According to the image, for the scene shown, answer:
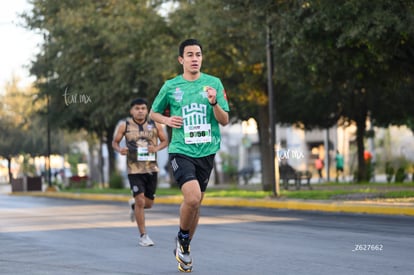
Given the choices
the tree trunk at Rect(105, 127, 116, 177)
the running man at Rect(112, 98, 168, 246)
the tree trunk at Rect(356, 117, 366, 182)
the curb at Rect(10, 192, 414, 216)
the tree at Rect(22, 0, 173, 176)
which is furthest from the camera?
the tree trunk at Rect(105, 127, 116, 177)

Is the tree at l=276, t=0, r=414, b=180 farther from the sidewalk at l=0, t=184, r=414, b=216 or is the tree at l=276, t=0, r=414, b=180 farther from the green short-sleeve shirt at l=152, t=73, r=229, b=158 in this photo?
the green short-sleeve shirt at l=152, t=73, r=229, b=158

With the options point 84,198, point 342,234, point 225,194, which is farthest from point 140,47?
point 342,234

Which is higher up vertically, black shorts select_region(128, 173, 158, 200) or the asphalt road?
black shorts select_region(128, 173, 158, 200)

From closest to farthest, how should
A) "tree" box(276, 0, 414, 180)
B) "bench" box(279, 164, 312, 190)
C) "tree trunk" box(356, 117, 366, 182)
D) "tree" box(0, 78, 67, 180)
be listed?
1. "tree" box(276, 0, 414, 180)
2. "bench" box(279, 164, 312, 190)
3. "tree trunk" box(356, 117, 366, 182)
4. "tree" box(0, 78, 67, 180)

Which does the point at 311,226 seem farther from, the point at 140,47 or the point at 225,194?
the point at 140,47

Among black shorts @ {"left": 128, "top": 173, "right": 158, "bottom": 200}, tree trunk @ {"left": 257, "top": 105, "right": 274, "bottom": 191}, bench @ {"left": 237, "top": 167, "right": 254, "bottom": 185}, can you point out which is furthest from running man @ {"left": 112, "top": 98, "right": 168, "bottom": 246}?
bench @ {"left": 237, "top": 167, "right": 254, "bottom": 185}

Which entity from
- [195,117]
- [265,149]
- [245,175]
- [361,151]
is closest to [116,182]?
[245,175]

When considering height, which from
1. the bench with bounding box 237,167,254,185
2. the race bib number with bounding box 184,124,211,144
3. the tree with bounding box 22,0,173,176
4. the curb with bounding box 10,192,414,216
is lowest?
the curb with bounding box 10,192,414,216

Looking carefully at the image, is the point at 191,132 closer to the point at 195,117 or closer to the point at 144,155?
the point at 195,117

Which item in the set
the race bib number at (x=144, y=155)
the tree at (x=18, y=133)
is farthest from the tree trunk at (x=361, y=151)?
the tree at (x=18, y=133)

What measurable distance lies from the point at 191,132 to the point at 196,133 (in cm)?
5

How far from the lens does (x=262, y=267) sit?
956 cm

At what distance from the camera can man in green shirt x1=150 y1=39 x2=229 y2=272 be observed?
8859 millimetres

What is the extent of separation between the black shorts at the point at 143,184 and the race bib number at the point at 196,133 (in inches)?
155
